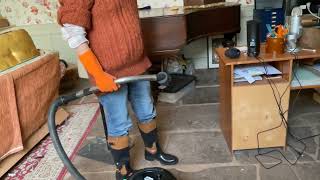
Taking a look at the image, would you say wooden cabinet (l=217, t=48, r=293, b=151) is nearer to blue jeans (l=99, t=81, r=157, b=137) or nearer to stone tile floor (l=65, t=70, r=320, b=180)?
stone tile floor (l=65, t=70, r=320, b=180)

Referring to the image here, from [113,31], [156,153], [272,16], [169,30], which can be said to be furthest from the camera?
[272,16]

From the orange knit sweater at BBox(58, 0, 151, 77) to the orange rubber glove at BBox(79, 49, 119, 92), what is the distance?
7 centimetres

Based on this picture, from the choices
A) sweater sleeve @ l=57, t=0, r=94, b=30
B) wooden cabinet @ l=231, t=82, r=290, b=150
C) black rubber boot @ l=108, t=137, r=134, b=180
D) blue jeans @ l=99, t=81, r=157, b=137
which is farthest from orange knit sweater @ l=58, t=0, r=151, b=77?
wooden cabinet @ l=231, t=82, r=290, b=150

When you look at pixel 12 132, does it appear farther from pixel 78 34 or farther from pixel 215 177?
pixel 215 177

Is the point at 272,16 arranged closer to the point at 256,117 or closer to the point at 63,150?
the point at 256,117

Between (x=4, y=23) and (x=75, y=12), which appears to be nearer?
(x=75, y=12)

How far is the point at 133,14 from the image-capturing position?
60.0 inches

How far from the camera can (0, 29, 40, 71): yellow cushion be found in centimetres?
211

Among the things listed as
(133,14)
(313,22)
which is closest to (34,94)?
(133,14)

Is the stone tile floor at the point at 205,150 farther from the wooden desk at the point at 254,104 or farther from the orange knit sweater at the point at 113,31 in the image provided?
the orange knit sweater at the point at 113,31

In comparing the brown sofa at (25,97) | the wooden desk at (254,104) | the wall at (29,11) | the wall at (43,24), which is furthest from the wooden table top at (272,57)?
the wall at (29,11)

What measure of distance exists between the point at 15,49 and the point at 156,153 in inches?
50.9

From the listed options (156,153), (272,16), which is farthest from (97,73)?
(272,16)

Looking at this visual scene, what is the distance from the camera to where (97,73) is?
4.66ft
